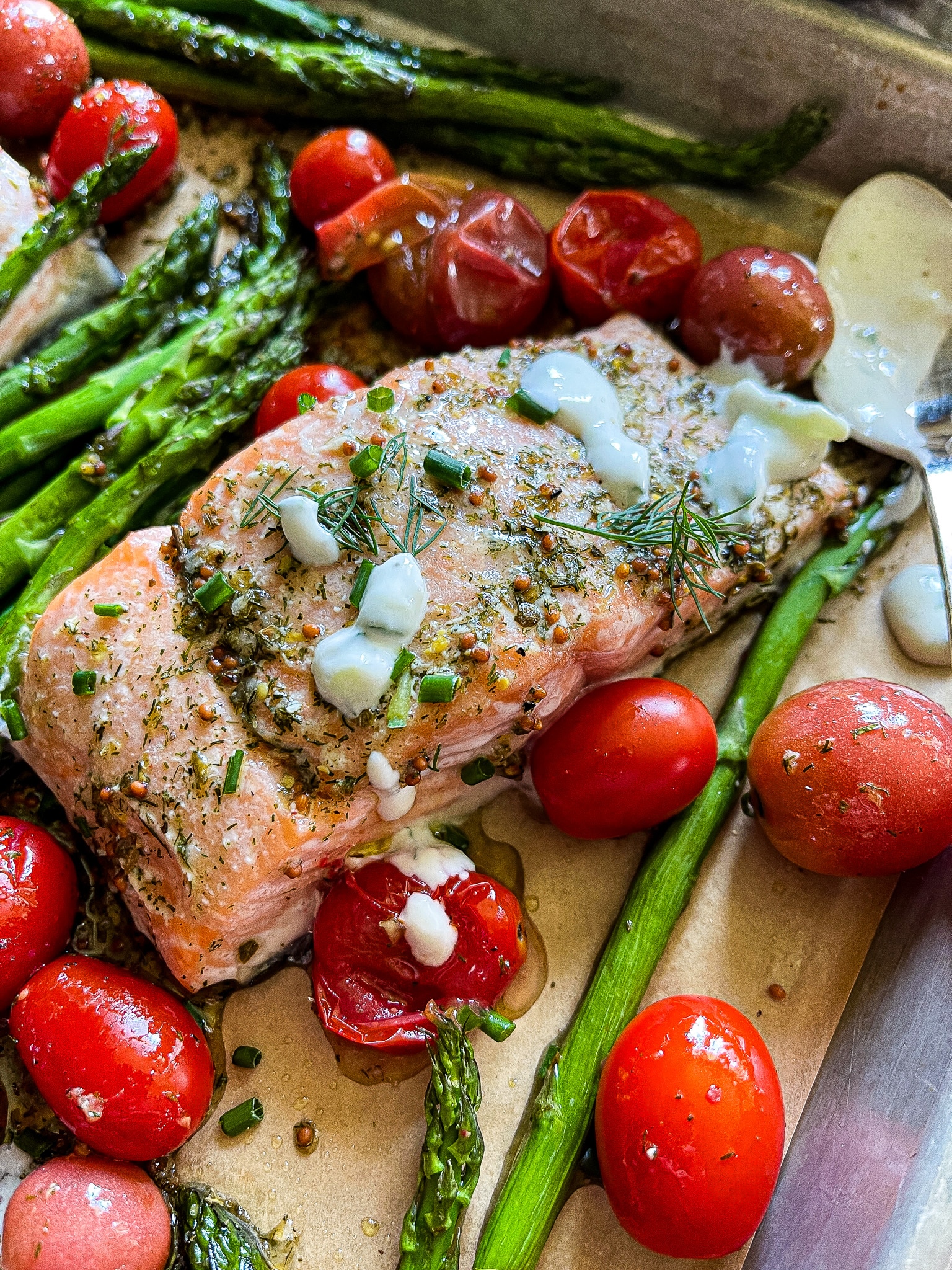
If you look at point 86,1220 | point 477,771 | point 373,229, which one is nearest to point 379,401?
point 373,229

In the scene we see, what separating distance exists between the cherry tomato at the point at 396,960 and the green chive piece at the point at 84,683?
41.1 inches

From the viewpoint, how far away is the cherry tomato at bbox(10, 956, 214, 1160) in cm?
294

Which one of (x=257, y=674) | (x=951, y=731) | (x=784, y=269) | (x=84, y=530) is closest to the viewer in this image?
(x=257, y=674)

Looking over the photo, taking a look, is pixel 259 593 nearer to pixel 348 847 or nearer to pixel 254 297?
pixel 348 847

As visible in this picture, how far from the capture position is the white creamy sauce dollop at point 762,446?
141 inches

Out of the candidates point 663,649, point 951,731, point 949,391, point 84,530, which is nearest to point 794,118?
point 949,391

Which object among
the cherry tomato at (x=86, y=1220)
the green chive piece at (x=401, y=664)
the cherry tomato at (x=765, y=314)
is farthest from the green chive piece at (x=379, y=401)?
the cherry tomato at (x=86, y=1220)

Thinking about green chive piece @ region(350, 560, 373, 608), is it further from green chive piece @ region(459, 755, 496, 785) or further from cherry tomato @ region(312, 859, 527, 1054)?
cherry tomato @ region(312, 859, 527, 1054)

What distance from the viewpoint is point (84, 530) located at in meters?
3.66

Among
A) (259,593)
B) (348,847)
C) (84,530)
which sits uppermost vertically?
(259,593)

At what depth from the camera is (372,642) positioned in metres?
3.04

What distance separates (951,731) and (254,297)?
10.4ft

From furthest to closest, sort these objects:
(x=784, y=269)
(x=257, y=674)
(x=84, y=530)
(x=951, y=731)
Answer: (x=784, y=269), (x=84, y=530), (x=951, y=731), (x=257, y=674)

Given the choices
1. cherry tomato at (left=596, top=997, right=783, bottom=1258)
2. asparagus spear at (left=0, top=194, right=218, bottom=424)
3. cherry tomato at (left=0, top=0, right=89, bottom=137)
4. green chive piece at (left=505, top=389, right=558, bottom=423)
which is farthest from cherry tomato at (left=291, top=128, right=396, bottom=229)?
cherry tomato at (left=596, top=997, right=783, bottom=1258)
